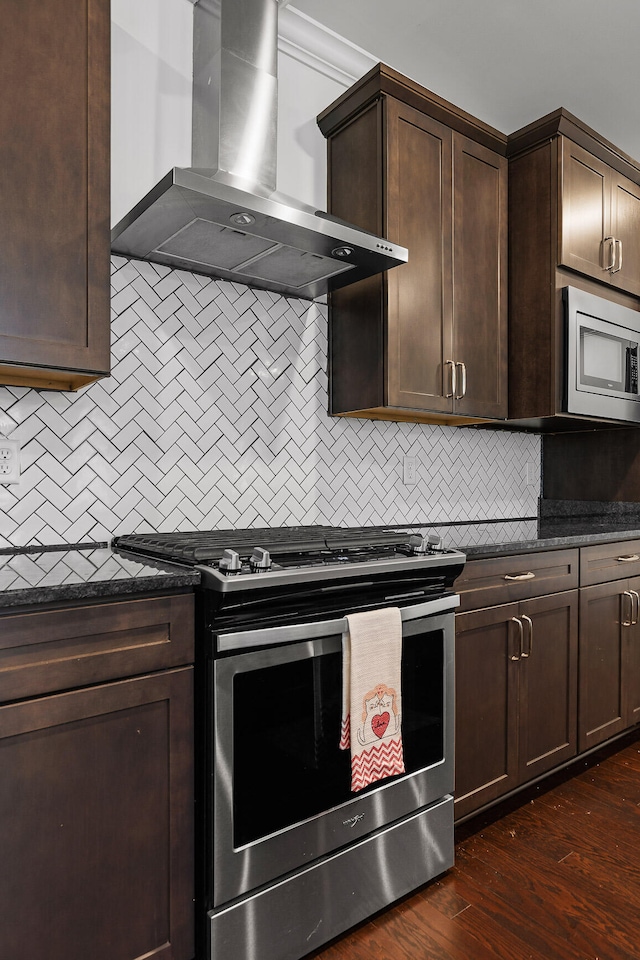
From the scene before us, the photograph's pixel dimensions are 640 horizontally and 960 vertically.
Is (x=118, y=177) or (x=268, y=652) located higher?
(x=118, y=177)

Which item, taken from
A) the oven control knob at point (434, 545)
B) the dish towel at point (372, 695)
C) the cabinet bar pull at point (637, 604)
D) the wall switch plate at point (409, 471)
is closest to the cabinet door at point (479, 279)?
the wall switch plate at point (409, 471)

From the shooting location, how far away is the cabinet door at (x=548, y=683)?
84.4 inches

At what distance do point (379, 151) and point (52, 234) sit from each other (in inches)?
49.9

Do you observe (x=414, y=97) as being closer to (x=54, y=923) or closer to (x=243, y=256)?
(x=243, y=256)

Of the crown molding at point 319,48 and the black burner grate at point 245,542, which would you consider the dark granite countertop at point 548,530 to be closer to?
the black burner grate at point 245,542

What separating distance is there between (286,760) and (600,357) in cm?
217

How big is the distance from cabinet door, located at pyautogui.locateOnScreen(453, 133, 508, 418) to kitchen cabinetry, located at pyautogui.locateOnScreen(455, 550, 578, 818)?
28.1 inches

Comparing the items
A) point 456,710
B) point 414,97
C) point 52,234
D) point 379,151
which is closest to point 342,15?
point 414,97

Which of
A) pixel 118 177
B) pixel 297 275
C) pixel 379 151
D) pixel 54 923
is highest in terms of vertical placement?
pixel 379 151

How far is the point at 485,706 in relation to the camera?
2014mm

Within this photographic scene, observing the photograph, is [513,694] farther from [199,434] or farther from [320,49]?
[320,49]

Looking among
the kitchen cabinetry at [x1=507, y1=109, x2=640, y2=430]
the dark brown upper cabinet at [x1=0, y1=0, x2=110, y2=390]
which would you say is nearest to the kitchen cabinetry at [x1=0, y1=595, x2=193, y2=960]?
the dark brown upper cabinet at [x1=0, y1=0, x2=110, y2=390]

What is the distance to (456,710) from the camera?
193cm

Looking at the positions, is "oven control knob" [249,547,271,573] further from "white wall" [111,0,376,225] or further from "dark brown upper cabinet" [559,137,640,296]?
"dark brown upper cabinet" [559,137,640,296]
